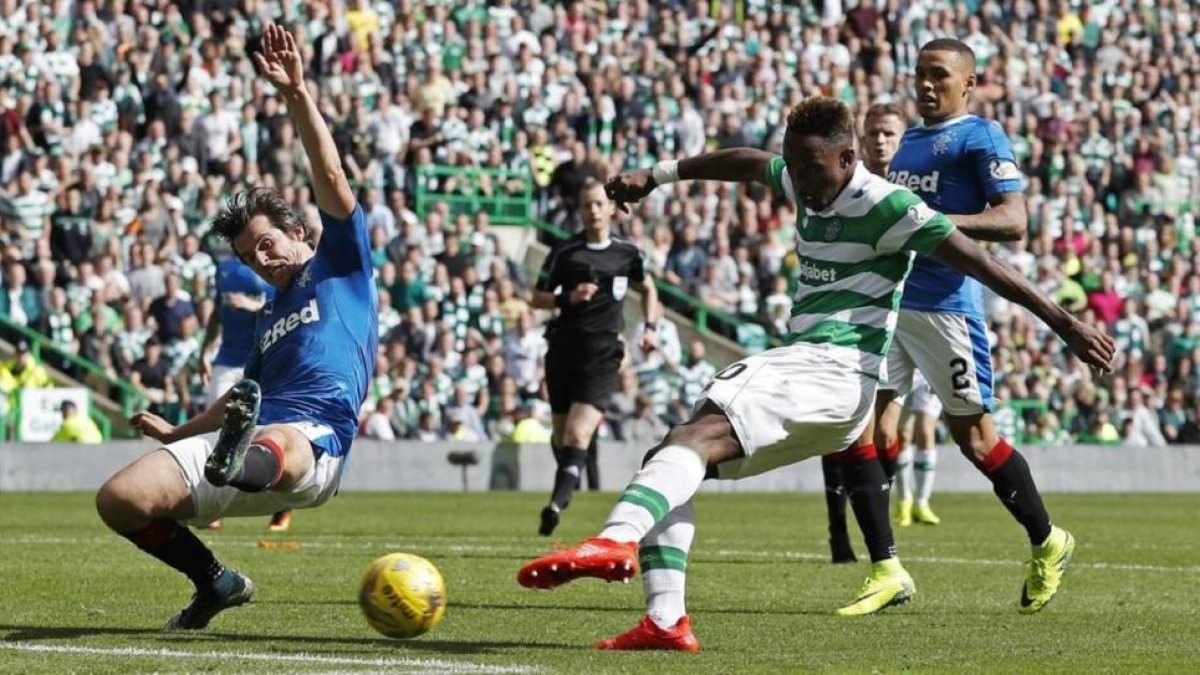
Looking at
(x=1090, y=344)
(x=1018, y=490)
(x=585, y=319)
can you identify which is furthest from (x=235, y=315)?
(x=1090, y=344)

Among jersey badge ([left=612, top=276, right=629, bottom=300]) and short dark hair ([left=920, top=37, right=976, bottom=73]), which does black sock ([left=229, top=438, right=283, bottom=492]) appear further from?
jersey badge ([left=612, top=276, right=629, bottom=300])

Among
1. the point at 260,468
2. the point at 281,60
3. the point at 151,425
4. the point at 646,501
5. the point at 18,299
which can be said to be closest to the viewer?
the point at 646,501

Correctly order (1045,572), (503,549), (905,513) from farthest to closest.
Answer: (905,513)
(503,549)
(1045,572)

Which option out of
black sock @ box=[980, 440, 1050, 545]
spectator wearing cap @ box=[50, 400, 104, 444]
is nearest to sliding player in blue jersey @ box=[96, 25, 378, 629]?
black sock @ box=[980, 440, 1050, 545]

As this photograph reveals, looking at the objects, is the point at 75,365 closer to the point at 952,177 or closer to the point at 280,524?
the point at 280,524

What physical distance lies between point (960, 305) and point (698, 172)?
5.86 feet

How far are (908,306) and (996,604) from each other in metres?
1.47

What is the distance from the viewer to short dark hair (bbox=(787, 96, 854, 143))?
809 centimetres

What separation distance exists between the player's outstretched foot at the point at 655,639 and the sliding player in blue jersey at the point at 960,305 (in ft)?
8.58

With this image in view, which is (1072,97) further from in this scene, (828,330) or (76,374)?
(828,330)

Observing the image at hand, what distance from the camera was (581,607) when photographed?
10320 mm

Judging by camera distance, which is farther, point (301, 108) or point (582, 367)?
point (582, 367)

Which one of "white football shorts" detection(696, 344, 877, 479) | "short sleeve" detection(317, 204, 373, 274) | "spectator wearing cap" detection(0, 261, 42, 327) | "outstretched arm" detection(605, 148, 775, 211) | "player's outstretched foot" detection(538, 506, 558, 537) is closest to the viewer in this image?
"white football shorts" detection(696, 344, 877, 479)

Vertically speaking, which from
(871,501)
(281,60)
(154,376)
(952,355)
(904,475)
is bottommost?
(154,376)
